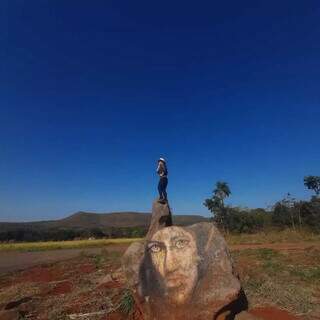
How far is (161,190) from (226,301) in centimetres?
578

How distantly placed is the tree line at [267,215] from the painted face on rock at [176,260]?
36.3 m

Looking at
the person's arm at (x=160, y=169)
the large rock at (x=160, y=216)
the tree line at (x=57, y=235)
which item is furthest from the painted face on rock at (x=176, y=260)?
the tree line at (x=57, y=235)

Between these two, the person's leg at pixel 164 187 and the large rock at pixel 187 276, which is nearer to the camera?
the large rock at pixel 187 276

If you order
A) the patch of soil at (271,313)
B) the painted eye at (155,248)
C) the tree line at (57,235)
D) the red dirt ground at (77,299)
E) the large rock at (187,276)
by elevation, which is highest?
the tree line at (57,235)

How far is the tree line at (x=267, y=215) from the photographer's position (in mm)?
50562

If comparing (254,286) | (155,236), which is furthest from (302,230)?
(155,236)

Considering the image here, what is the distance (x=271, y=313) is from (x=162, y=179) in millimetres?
5735

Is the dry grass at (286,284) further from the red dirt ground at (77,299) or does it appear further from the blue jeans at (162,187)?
the blue jeans at (162,187)

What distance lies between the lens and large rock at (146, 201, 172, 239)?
44.0ft

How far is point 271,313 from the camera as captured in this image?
415 inches

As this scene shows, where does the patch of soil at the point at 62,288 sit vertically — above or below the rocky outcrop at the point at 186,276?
below

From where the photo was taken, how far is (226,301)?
9039 mm

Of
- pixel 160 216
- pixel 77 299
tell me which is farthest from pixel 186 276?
pixel 77 299

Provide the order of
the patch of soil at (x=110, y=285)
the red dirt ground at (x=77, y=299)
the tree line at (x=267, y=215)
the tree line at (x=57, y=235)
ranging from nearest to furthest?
the red dirt ground at (x=77, y=299) < the patch of soil at (x=110, y=285) < the tree line at (x=267, y=215) < the tree line at (x=57, y=235)
